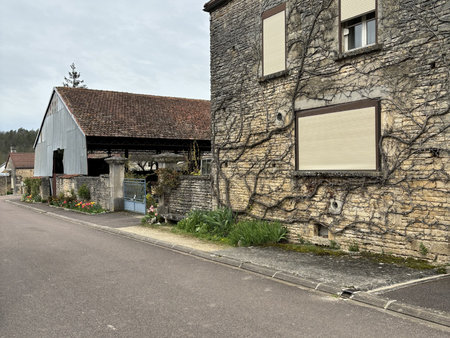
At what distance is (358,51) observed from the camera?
341 inches

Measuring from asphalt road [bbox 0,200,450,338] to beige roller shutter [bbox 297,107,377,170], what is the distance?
337 centimetres

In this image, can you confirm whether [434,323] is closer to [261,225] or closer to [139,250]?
[261,225]

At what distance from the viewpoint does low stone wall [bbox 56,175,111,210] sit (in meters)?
19.7

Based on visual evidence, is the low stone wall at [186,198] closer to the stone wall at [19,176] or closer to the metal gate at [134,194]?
the metal gate at [134,194]

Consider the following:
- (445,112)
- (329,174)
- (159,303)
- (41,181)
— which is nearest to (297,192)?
(329,174)

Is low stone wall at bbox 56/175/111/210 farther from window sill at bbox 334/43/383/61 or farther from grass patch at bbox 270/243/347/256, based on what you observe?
window sill at bbox 334/43/383/61

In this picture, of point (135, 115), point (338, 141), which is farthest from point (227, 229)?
point (135, 115)

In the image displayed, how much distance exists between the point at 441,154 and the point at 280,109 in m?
4.24

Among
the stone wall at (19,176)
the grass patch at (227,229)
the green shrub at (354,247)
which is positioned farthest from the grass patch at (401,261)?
the stone wall at (19,176)

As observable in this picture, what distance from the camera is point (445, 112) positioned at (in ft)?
24.1

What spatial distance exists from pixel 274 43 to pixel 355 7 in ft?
8.26

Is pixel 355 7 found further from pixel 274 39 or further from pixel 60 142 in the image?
pixel 60 142

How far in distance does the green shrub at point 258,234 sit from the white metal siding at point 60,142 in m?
16.1

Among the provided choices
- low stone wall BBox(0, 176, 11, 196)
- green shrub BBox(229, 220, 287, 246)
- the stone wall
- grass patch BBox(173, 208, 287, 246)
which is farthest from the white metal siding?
low stone wall BBox(0, 176, 11, 196)
